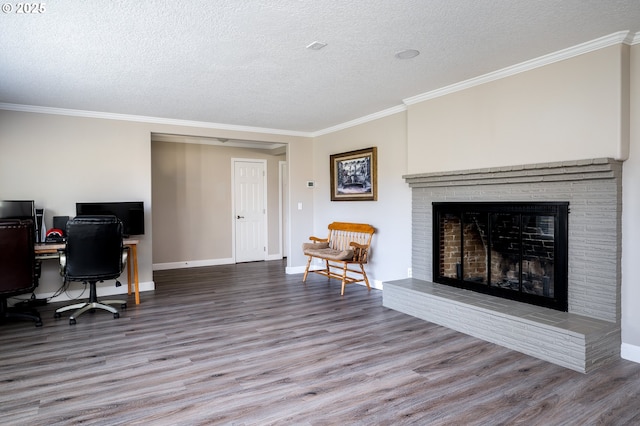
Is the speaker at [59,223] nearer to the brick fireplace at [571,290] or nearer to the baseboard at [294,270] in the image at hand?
the baseboard at [294,270]

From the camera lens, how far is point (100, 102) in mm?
4527

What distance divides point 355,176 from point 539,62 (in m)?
2.87

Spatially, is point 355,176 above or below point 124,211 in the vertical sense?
above

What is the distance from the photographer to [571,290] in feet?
10.3

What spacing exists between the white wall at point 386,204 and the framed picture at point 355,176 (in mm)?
84

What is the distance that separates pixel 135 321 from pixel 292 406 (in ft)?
7.83

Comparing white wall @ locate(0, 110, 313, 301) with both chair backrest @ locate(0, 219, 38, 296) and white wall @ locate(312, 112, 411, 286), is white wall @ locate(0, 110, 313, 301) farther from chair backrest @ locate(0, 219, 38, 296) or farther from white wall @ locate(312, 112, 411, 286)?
white wall @ locate(312, 112, 411, 286)

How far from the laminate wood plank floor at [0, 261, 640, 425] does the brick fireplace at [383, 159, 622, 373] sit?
0.13 meters

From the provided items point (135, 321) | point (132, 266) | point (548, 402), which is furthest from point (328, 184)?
point (548, 402)

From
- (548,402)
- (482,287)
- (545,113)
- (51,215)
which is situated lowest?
(548,402)

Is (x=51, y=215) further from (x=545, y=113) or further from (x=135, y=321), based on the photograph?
(x=545, y=113)
